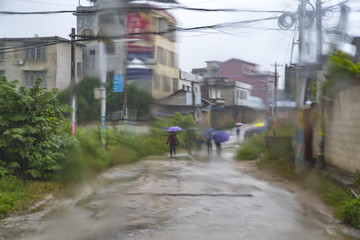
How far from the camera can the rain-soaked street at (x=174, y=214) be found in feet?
19.5

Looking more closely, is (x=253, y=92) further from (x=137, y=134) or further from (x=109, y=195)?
(x=109, y=195)

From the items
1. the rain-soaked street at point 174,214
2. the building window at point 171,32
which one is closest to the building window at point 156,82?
the building window at point 171,32

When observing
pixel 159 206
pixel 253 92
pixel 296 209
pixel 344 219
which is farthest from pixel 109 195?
pixel 253 92

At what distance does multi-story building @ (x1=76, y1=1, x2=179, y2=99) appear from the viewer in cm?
965

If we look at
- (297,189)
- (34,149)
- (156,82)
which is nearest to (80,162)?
(34,149)

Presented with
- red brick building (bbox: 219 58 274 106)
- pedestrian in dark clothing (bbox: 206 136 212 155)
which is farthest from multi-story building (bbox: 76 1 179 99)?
pedestrian in dark clothing (bbox: 206 136 212 155)

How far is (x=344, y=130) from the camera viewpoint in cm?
987

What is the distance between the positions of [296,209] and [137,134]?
36.6 ft

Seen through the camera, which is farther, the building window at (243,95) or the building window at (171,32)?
the building window at (243,95)

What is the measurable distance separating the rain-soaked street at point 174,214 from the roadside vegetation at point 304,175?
444 millimetres

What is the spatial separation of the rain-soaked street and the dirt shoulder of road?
179 mm

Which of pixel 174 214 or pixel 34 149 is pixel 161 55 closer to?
pixel 34 149

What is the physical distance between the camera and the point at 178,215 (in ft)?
23.3

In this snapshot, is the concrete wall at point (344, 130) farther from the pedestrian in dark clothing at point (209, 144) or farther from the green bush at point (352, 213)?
the pedestrian in dark clothing at point (209, 144)
